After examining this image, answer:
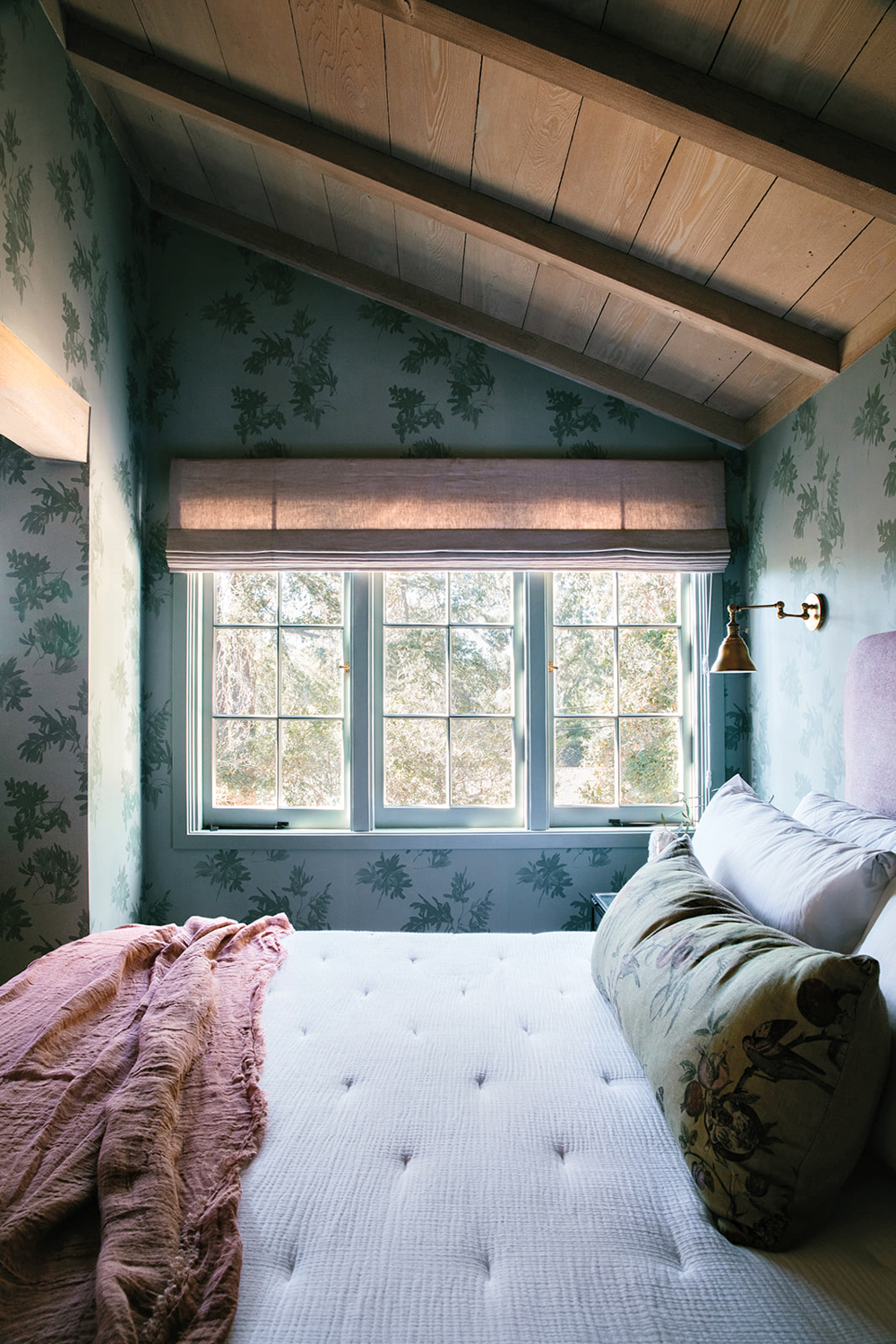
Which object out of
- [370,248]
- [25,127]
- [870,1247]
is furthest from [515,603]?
[870,1247]

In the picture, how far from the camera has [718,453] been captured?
9.40ft

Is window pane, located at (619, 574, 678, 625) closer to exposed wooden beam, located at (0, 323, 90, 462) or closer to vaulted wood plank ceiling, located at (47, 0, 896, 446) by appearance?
vaulted wood plank ceiling, located at (47, 0, 896, 446)

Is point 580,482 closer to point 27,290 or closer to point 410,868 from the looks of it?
point 410,868

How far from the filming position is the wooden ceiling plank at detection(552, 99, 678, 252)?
171cm

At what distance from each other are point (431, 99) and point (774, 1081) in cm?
215

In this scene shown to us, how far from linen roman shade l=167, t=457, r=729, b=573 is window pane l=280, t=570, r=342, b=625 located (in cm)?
14

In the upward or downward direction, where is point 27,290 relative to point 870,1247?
upward

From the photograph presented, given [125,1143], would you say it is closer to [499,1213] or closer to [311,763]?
[499,1213]

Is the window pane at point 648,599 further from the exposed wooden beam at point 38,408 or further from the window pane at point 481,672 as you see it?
the exposed wooden beam at point 38,408

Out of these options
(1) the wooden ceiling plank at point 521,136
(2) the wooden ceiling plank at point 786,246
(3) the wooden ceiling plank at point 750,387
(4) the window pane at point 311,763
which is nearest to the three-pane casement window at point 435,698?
(4) the window pane at point 311,763

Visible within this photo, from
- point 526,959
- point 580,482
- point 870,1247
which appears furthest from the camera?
point 580,482

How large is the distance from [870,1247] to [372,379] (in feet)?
9.08

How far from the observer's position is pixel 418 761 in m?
2.95

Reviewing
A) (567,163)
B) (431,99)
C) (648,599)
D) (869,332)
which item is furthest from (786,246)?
(648,599)
